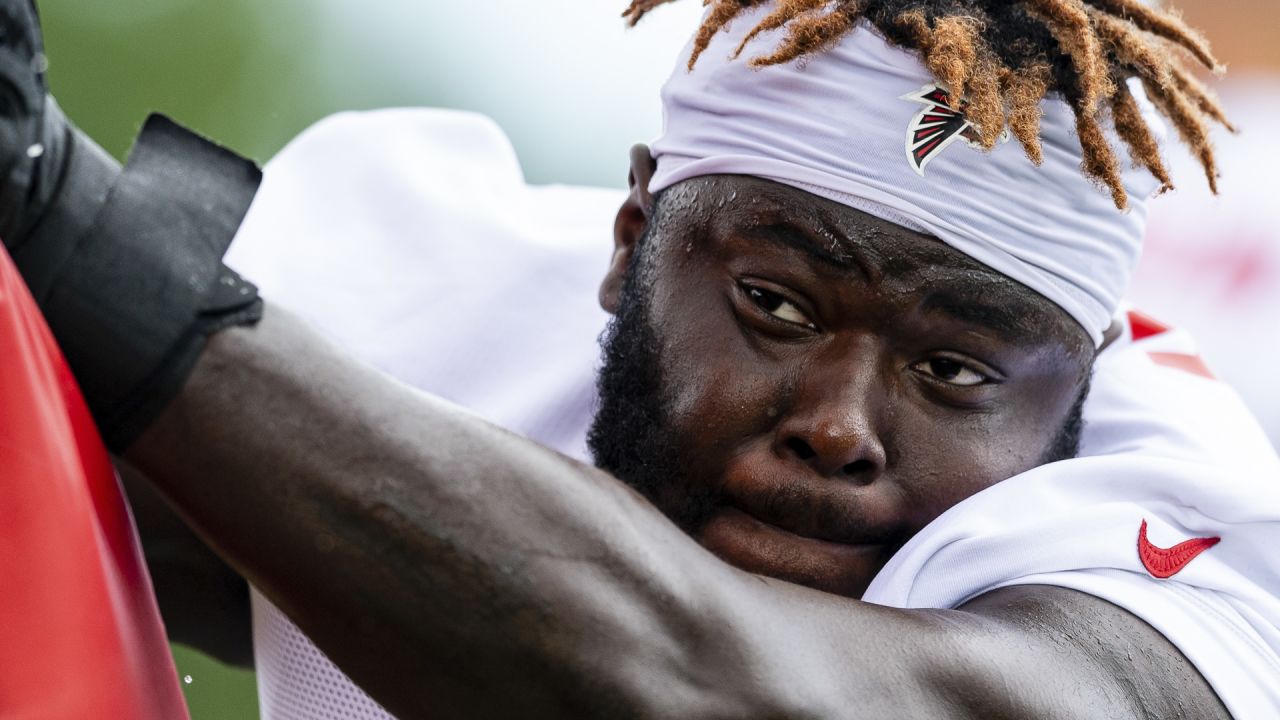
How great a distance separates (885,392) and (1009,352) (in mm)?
207

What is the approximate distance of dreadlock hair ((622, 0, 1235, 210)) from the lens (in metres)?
1.96

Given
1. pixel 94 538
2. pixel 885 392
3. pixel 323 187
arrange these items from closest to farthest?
pixel 94 538 < pixel 885 392 < pixel 323 187

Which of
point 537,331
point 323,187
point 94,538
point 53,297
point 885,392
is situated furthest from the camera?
point 323,187

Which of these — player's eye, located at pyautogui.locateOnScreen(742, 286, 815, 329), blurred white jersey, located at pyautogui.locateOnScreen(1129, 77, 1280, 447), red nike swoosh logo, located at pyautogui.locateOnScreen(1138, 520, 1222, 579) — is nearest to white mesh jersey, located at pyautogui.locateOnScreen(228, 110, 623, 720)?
player's eye, located at pyautogui.locateOnScreen(742, 286, 815, 329)

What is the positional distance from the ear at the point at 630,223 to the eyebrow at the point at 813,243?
39 cm

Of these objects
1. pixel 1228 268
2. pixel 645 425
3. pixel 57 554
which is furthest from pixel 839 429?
pixel 1228 268

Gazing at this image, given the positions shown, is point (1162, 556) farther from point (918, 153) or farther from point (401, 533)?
point (401, 533)

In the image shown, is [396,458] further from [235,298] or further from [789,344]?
[789,344]

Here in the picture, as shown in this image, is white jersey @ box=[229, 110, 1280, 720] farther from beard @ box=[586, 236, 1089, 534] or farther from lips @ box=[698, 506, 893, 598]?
beard @ box=[586, 236, 1089, 534]

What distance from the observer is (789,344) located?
1987 mm

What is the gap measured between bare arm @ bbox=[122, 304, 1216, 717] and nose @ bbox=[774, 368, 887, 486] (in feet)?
1.76

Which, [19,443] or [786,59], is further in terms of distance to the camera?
[786,59]

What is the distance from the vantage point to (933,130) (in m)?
2.00

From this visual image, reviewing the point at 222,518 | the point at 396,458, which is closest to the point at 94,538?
the point at 222,518
